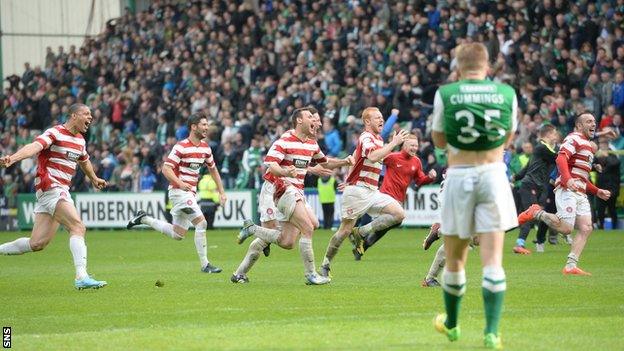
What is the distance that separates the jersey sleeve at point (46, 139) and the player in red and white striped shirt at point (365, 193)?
3.98m

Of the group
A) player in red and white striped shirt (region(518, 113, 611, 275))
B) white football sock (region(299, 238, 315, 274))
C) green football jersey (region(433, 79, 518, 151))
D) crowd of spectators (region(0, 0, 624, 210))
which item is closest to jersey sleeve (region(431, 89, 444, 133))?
green football jersey (region(433, 79, 518, 151))

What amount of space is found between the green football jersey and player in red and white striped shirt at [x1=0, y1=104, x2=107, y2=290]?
278 inches

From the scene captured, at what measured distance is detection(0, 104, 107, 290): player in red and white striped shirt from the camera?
15.9m

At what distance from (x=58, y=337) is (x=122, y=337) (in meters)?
0.63

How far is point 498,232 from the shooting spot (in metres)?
10.0

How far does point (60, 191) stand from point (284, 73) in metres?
21.9

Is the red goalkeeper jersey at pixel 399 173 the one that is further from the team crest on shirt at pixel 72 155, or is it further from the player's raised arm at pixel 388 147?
the team crest on shirt at pixel 72 155

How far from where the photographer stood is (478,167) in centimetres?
1012

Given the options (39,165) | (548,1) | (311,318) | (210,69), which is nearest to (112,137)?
(210,69)

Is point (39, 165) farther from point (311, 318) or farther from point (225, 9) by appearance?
point (225, 9)

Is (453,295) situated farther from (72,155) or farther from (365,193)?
(365,193)

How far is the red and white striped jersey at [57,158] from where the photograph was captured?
15.9 metres

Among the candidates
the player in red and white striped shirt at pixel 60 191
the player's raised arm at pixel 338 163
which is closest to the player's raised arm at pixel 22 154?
the player in red and white striped shirt at pixel 60 191

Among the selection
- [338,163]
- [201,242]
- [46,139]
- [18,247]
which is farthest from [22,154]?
[201,242]
